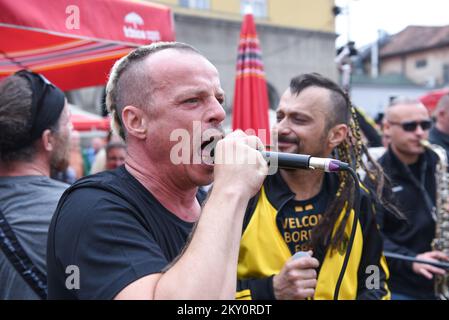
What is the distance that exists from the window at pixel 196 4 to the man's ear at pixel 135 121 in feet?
46.4

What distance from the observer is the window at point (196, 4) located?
15.0 meters

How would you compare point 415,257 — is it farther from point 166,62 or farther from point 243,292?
point 166,62

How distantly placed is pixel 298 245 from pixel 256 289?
34cm

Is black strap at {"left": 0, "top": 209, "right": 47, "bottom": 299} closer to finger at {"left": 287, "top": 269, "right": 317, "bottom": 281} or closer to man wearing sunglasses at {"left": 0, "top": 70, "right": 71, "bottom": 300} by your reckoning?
man wearing sunglasses at {"left": 0, "top": 70, "right": 71, "bottom": 300}

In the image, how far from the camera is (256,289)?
6.30ft

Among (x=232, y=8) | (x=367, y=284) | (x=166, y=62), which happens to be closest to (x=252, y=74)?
(x=367, y=284)

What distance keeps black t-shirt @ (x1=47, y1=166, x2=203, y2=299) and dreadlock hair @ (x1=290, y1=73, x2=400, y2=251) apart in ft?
2.95

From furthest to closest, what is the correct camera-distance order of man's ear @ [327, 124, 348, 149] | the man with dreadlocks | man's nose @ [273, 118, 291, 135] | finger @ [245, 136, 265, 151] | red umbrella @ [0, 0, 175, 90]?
red umbrella @ [0, 0, 175, 90] → man's ear @ [327, 124, 348, 149] → man's nose @ [273, 118, 291, 135] → the man with dreadlocks → finger @ [245, 136, 265, 151]

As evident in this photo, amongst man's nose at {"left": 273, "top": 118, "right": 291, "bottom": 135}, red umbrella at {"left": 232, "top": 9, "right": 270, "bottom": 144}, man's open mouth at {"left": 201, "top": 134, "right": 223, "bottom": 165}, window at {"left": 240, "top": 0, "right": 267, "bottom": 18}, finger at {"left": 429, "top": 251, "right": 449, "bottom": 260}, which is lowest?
finger at {"left": 429, "top": 251, "right": 449, "bottom": 260}

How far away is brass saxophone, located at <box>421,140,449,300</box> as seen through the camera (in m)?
3.16

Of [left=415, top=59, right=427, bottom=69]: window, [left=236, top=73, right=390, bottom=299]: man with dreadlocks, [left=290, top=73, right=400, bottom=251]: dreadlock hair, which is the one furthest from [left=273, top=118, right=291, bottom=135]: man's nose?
[left=415, top=59, right=427, bottom=69]: window
